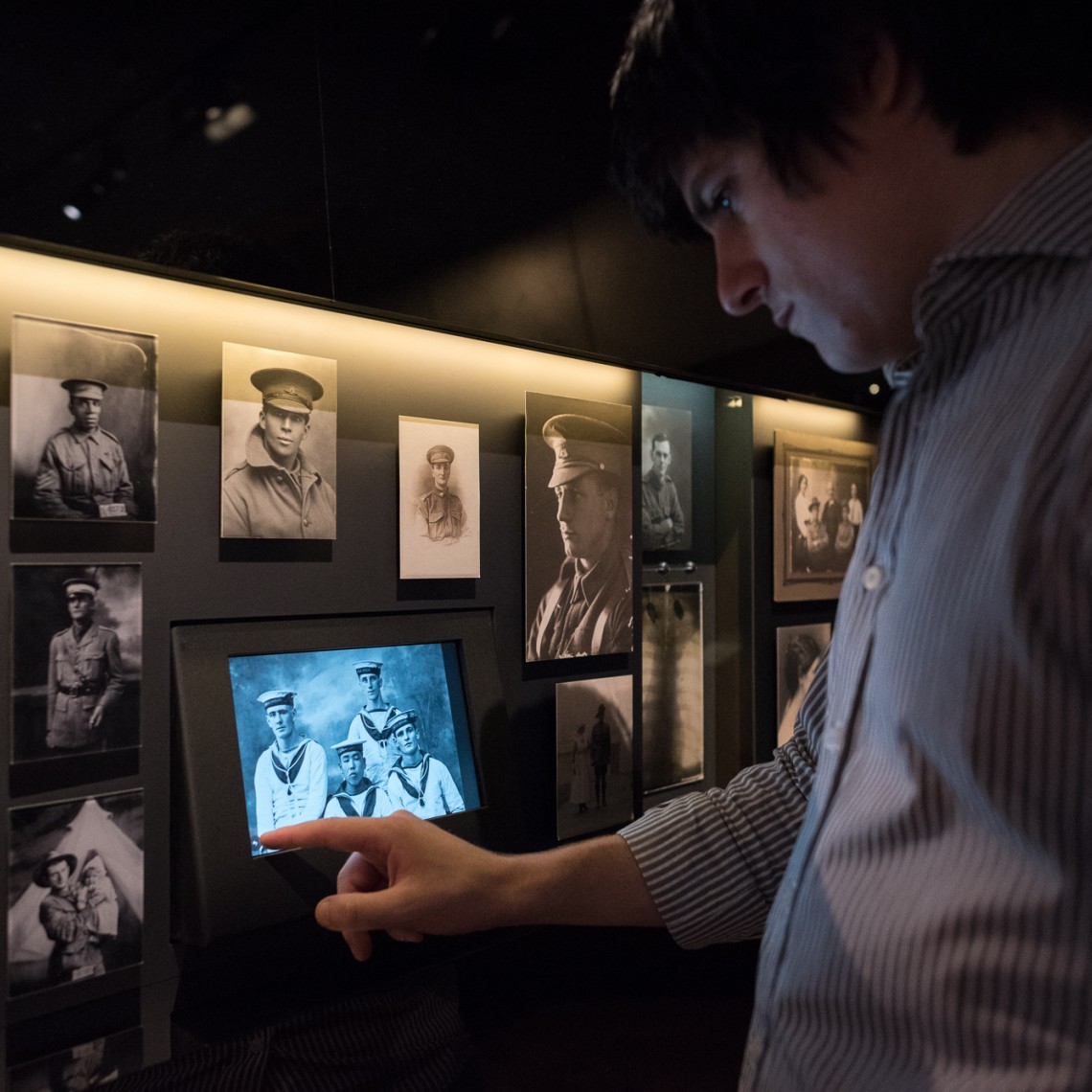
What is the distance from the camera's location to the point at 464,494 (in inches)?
58.1

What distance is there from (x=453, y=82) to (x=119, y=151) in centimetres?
49

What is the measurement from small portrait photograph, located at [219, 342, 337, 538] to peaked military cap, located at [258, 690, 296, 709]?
0.21 m

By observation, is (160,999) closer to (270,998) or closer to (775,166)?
(270,998)

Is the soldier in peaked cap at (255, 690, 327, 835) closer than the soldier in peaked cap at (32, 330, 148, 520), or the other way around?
the soldier in peaked cap at (32, 330, 148, 520)

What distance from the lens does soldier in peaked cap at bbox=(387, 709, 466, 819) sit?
1.34 m

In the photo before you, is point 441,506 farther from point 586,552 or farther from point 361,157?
point 361,157

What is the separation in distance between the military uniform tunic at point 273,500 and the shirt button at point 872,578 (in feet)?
2.67

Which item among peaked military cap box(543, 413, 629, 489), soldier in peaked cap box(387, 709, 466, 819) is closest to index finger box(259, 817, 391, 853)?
soldier in peaked cap box(387, 709, 466, 819)

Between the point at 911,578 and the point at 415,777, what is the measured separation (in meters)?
0.89

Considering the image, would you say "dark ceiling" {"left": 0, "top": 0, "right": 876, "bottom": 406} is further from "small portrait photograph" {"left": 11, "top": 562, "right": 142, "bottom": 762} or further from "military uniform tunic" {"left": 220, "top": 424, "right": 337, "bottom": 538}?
"small portrait photograph" {"left": 11, "top": 562, "right": 142, "bottom": 762}

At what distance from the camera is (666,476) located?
6.56 ft

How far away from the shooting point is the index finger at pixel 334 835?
86 cm

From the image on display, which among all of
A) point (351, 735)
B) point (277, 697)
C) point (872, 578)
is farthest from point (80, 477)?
point (872, 578)

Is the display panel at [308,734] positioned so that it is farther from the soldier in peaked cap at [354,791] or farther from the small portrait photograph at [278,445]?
the small portrait photograph at [278,445]
